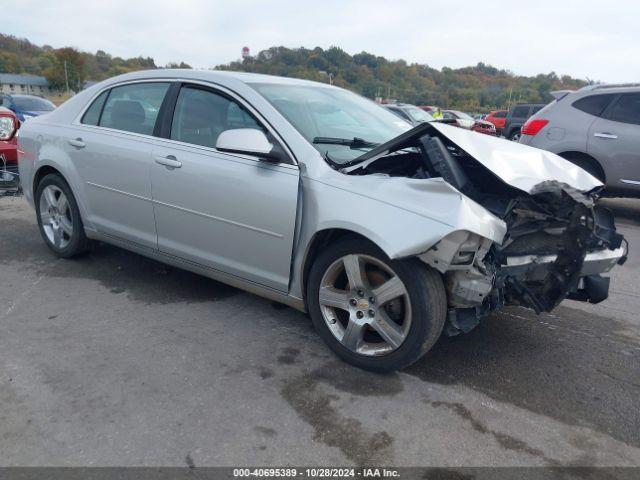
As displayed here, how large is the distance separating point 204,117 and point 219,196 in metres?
0.66

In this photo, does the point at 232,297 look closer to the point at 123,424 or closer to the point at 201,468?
the point at 123,424

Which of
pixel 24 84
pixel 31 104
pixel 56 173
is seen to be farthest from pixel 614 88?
pixel 24 84

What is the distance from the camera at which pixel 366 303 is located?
2.90 metres

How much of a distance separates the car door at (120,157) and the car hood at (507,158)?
5.61ft

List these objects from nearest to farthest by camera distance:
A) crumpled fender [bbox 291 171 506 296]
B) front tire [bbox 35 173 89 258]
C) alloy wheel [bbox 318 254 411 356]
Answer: crumpled fender [bbox 291 171 506 296], alloy wheel [bbox 318 254 411 356], front tire [bbox 35 173 89 258]

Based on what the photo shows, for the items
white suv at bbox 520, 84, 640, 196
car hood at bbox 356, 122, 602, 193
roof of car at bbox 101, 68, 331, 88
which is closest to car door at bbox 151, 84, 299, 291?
roof of car at bbox 101, 68, 331, 88

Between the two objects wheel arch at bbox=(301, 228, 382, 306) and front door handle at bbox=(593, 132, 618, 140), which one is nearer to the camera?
wheel arch at bbox=(301, 228, 382, 306)

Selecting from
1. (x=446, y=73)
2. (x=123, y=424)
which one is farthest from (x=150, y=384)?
(x=446, y=73)

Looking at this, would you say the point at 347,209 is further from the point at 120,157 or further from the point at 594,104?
the point at 594,104

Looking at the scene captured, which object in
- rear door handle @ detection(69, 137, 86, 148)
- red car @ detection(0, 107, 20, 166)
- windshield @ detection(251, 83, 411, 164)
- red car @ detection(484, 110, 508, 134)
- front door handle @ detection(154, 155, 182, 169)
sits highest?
windshield @ detection(251, 83, 411, 164)

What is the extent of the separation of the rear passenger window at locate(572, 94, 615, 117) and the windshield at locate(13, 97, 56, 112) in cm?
1352

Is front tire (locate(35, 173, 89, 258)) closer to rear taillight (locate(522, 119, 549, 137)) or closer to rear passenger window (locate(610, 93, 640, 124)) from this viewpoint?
rear taillight (locate(522, 119, 549, 137))

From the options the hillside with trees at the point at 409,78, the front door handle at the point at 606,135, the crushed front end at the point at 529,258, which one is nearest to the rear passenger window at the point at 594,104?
the front door handle at the point at 606,135

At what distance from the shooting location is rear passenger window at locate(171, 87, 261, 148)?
3457 mm
